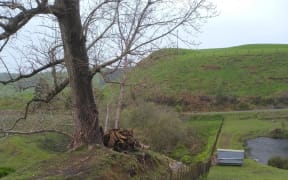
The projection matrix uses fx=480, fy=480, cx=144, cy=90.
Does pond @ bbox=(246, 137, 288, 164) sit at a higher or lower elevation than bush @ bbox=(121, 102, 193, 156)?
lower

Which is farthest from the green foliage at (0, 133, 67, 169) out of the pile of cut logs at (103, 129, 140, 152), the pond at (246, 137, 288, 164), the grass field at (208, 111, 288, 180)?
the pile of cut logs at (103, 129, 140, 152)

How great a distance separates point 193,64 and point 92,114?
240 ft

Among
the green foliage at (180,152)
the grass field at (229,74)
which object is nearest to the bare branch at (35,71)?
the green foliage at (180,152)

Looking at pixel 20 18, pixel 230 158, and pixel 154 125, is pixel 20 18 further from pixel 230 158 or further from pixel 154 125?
pixel 154 125

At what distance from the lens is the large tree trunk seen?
10164 mm

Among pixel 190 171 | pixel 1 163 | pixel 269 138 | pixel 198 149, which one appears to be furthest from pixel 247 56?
pixel 190 171

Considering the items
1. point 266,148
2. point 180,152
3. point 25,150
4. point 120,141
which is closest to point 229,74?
point 266,148

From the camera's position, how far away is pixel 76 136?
34.3ft

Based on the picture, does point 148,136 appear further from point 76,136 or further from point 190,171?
point 76,136

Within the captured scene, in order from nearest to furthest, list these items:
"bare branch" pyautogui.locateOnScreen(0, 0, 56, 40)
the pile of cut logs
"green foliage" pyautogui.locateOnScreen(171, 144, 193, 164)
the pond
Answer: "bare branch" pyautogui.locateOnScreen(0, 0, 56, 40) → the pile of cut logs → "green foliage" pyautogui.locateOnScreen(171, 144, 193, 164) → the pond

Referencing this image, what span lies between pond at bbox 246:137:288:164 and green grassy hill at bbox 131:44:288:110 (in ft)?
53.2

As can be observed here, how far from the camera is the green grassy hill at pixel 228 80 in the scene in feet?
225

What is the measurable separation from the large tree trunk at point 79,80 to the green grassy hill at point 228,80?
161ft

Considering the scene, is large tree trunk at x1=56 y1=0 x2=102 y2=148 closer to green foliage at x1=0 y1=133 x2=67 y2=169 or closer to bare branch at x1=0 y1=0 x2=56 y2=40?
bare branch at x1=0 y1=0 x2=56 y2=40
